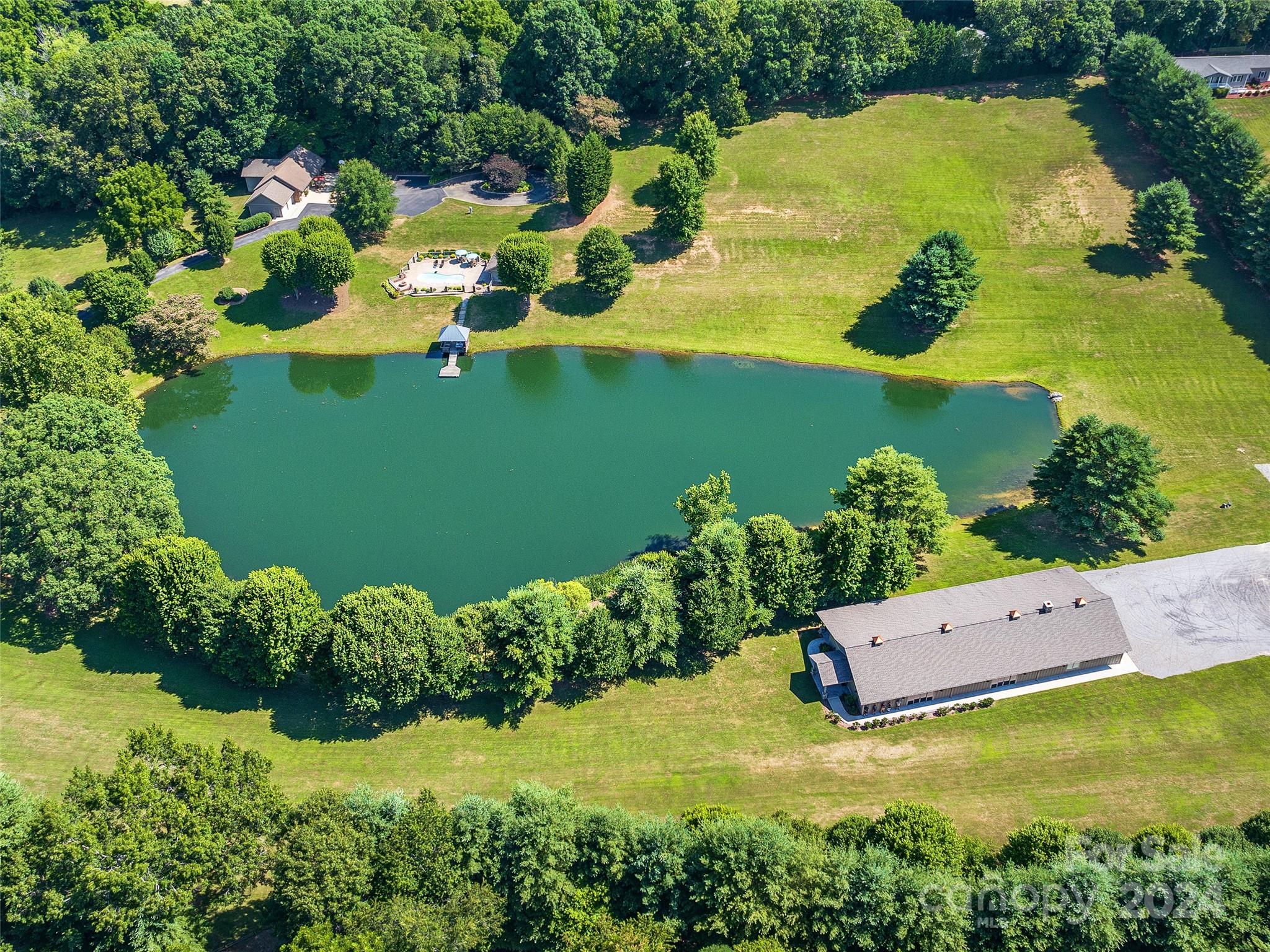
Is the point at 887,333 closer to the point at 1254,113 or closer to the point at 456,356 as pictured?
the point at 456,356

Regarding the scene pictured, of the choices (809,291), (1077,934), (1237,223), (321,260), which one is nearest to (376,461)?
(321,260)

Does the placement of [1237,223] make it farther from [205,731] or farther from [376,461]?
[205,731]

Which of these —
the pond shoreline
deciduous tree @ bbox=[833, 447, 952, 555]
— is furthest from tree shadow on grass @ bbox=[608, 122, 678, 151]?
deciduous tree @ bbox=[833, 447, 952, 555]

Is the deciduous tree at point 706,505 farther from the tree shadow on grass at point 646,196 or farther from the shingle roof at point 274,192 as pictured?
the shingle roof at point 274,192

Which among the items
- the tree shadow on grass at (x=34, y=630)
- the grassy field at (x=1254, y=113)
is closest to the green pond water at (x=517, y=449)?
the tree shadow on grass at (x=34, y=630)

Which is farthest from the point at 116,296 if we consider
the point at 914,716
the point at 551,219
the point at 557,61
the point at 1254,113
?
the point at 1254,113

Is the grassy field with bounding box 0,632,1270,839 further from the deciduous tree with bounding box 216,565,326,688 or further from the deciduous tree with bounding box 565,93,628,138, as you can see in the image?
the deciduous tree with bounding box 565,93,628,138
